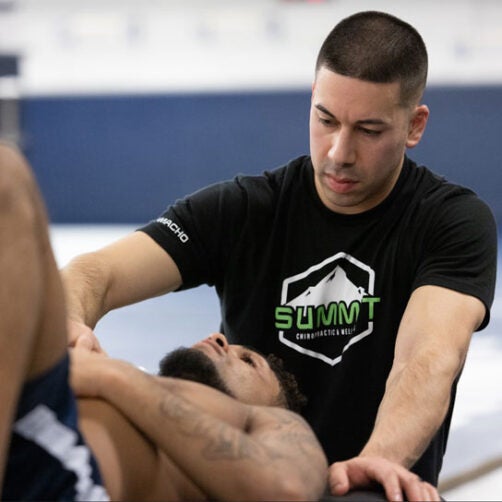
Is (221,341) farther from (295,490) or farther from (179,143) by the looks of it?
(179,143)

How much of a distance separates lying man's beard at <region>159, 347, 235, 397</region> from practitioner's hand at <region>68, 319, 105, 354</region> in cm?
17

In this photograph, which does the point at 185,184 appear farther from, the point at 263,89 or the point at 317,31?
the point at 317,31

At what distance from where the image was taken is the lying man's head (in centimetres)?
222

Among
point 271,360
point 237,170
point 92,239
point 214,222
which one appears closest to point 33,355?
point 271,360

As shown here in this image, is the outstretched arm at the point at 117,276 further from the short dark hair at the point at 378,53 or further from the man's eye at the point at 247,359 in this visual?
the short dark hair at the point at 378,53

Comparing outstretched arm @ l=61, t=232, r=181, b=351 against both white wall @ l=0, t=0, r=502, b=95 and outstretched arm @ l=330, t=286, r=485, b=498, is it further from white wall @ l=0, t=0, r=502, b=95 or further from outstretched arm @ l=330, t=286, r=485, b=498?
white wall @ l=0, t=0, r=502, b=95

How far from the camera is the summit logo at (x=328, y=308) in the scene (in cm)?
262

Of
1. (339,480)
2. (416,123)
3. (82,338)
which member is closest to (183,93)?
(416,123)

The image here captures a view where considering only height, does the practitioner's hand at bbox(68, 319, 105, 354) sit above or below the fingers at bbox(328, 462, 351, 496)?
above

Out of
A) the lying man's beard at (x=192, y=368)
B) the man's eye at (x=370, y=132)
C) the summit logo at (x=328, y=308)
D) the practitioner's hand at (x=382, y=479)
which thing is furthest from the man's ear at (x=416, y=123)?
the practitioner's hand at (x=382, y=479)

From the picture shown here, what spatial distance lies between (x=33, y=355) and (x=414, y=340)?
108cm

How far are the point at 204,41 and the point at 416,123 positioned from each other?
21.0ft

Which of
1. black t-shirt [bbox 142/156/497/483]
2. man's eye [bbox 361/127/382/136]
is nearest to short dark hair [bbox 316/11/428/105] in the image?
man's eye [bbox 361/127/382/136]

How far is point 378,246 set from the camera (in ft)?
8.70
